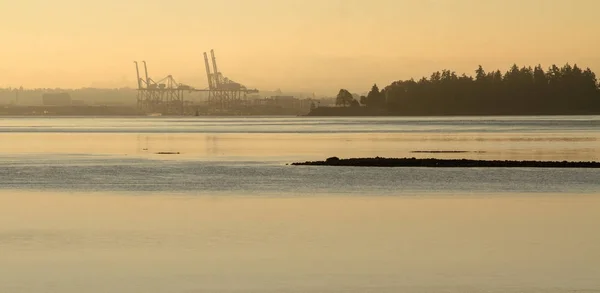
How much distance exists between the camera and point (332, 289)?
15.8 m

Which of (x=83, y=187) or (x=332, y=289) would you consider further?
(x=83, y=187)

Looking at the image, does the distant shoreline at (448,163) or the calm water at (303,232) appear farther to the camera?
the distant shoreline at (448,163)

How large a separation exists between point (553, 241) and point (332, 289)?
702 cm

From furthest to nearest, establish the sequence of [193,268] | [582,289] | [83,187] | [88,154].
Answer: [88,154]
[83,187]
[193,268]
[582,289]

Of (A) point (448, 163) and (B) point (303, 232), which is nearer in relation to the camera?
(B) point (303, 232)

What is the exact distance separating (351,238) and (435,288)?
6170 millimetres

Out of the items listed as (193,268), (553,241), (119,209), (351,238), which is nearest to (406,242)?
(351,238)

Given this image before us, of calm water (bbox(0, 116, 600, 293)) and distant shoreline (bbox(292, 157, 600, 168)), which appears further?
distant shoreline (bbox(292, 157, 600, 168))

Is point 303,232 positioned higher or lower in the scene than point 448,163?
higher

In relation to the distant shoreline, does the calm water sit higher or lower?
higher

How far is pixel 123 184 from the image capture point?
37094 mm

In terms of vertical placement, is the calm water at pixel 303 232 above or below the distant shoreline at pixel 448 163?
above

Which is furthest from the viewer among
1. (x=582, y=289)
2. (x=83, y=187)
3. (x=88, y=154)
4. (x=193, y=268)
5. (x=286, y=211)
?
(x=88, y=154)

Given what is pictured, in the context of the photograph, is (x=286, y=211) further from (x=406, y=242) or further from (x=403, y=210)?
(x=406, y=242)
